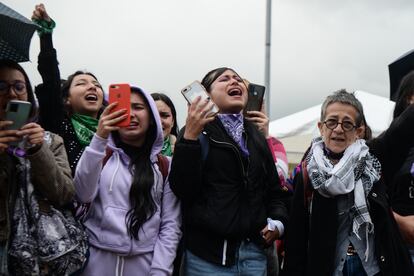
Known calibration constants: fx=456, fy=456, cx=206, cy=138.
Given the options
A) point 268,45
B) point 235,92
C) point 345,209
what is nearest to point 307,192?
point 345,209

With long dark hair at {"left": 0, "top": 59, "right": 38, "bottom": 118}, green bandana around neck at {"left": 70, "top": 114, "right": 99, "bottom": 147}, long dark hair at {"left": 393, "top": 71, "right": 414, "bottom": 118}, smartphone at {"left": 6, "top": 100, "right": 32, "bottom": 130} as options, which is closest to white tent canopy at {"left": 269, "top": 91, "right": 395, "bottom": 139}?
long dark hair at {"left": 393, "top": 71, "right": 414, "bottom": 118}

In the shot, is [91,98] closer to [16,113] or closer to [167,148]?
[167,148]

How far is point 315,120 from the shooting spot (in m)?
7.98

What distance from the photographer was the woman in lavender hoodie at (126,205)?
239cm

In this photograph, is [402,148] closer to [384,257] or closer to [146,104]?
[384,257]

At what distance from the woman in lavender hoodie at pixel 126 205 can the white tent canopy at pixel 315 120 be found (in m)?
5.35

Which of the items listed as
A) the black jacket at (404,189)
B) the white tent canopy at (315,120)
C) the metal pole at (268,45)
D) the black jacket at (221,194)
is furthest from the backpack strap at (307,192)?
the white tent canopy at (315,120)

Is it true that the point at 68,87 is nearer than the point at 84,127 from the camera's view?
No

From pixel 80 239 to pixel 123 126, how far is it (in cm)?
62

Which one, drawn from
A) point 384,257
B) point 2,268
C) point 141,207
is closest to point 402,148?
point 384,257

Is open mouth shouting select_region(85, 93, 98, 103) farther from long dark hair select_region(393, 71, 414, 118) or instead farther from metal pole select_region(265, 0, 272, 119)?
metal pole select_region(265, 0, 272, 119)

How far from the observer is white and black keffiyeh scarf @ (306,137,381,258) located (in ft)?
8.29

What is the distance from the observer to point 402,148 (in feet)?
8.55

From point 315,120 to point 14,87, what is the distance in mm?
6367
